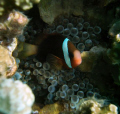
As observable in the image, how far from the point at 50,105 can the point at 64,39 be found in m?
0.95

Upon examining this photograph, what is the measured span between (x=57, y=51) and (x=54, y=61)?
150 mm

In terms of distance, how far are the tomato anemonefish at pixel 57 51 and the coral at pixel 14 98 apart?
99 centimetres

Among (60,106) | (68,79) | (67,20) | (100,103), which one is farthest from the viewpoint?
(67,20)

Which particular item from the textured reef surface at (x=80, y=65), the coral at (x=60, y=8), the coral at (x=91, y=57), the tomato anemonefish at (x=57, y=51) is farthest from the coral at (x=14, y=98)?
the coral at (x=60, y=8)

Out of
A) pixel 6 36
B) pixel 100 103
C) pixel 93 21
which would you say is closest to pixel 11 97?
pixel 6 36

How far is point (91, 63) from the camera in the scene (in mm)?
1965

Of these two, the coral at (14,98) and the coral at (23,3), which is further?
the coral at (23,3)

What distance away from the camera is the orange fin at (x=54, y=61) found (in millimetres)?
1952

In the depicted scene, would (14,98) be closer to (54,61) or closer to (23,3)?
(23,3)

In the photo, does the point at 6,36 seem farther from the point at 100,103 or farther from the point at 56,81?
the point at 100,103

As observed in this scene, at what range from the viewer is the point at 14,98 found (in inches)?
35.6

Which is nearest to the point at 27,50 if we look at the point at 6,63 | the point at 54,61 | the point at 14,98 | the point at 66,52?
the point at 54,61

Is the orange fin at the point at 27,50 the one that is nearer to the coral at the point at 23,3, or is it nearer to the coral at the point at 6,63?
the coral at the point at 6,63

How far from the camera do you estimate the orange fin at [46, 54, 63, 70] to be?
195 cm
